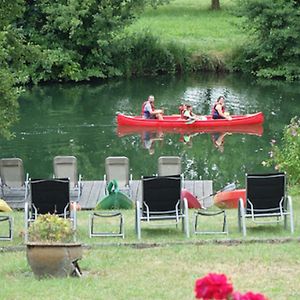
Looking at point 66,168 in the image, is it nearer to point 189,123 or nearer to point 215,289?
point 189,123

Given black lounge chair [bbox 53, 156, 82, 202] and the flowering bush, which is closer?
the flowering bush

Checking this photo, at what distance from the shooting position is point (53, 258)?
9773 mm

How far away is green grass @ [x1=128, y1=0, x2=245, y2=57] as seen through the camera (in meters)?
48.2

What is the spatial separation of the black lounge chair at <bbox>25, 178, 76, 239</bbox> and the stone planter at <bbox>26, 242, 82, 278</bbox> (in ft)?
10.6

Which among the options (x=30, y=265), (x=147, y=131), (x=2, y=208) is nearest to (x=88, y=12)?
(x=147, y=131)

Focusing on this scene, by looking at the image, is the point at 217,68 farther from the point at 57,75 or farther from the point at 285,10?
the point at 57,75

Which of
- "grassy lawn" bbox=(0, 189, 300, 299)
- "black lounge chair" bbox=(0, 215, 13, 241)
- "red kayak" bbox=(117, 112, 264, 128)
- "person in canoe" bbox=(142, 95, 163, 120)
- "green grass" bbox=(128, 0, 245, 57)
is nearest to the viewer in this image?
"grassy lawn" bbox=(0, 189, 300, 299)

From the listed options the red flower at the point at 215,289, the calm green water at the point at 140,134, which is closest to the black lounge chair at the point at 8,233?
the red flower at the point at 215,289

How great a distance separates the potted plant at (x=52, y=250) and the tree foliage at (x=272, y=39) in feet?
122

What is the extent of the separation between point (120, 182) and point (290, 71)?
88.7 ft

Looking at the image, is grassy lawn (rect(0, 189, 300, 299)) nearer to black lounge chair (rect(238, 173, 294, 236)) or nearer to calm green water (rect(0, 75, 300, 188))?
black lounge chair (rect(238, 173, 294, 236))

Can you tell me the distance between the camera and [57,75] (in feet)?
151

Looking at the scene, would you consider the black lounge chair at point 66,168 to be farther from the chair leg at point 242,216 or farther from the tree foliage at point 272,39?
the tree foliage at point 272,39

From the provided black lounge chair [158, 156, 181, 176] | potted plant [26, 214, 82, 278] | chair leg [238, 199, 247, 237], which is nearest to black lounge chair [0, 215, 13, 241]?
potted plant [26, 214, 82, 278]
